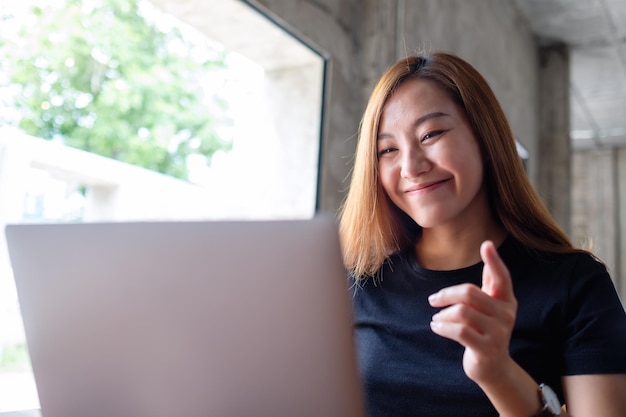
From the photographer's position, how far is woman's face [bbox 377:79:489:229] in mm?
1196

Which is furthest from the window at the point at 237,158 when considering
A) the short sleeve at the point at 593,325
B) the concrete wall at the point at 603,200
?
the concrete wall at the point at 603,200

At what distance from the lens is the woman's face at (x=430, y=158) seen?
47.1 inches

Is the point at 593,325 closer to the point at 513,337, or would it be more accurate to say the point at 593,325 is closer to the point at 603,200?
the point at 513,337

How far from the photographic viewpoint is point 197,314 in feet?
2.08

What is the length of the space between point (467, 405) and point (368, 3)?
217cm

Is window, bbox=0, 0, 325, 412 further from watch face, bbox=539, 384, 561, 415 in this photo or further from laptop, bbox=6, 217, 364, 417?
watch face, bbox=539, 384, 561, 415

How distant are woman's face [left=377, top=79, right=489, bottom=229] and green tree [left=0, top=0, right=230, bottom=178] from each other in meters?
6.15

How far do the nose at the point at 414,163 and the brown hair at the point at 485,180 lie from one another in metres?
0.10

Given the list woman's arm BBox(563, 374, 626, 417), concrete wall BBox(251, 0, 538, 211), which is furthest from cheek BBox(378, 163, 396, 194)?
concrete wall BBox(251, 0, 538, 211)

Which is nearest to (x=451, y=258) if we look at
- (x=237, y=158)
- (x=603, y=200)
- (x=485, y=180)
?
(x=485, y=180)

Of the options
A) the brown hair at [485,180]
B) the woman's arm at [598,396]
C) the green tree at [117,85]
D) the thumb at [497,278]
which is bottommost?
the woman's arm at [598,396]

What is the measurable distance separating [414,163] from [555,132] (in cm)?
514

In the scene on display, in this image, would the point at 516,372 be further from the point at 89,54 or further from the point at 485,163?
the point at 89,54

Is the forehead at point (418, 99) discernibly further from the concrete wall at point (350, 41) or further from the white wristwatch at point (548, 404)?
the concrete wall at point (350, 41)
